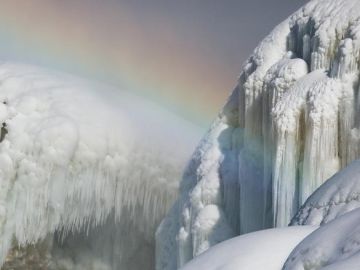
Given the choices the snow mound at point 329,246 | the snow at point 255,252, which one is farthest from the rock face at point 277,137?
the snow mound at point 329,246

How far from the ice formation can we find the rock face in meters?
2.50

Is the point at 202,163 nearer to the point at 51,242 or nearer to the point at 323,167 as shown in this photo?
the point at 323,167

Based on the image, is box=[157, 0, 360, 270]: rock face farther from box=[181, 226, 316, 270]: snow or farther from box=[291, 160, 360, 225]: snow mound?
box=[181, 226, 316, 270]: snow

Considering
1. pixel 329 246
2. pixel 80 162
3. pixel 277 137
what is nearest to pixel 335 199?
pixel 329 246

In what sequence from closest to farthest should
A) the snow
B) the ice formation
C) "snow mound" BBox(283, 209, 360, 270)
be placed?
"snow mound" BBox(283, 209, 360, 270), the snow, the ice formation

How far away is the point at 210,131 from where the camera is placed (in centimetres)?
888

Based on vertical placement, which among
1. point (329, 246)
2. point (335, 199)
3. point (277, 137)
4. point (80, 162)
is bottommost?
point (329, 246)

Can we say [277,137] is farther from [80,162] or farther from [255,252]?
[80,162]

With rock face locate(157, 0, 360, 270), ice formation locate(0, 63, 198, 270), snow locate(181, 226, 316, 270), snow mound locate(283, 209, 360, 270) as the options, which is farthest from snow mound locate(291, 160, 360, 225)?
ice formation locate(0, 63, 198, 270)

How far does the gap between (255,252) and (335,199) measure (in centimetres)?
78

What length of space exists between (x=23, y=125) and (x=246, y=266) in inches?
354

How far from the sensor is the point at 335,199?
332cm

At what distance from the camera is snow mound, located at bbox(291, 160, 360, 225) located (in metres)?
3.23

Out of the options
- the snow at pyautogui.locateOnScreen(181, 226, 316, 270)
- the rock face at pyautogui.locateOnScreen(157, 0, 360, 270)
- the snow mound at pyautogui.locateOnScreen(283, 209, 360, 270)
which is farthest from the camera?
the rock face at pyautogui.locateOnScreen(157, 0, 360, 270)
